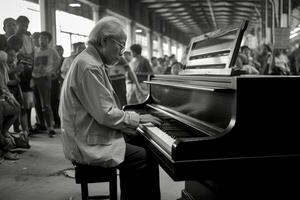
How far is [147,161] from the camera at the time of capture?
110 inches

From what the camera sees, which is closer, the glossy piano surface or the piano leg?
the glossy piano surface

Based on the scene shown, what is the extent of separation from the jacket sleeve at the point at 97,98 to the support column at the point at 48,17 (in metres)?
7.65

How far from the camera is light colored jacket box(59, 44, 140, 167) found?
2.52 metres

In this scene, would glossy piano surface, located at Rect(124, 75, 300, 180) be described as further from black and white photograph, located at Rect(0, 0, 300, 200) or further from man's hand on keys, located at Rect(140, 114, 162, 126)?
man's hand on keys, located at Rect(140, 114, 162, 126)

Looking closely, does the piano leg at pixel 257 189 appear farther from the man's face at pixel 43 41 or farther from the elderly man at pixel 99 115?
the man's face at pixel 43 41

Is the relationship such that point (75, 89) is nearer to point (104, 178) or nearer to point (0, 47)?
point (104, 178)

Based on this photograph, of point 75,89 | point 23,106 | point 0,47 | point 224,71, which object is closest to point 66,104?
point 75,89

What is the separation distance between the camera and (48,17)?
10.0 meters

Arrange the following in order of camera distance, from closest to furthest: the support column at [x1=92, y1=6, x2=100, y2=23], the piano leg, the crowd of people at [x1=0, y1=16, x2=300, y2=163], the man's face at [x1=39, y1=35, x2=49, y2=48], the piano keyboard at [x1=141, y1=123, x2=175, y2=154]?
the piano keyboard at [x1=141, y1=123, x2=175, y2=154] → the piano leg → the crowd of people at [x1=0, y1=16, x2=300, y2=163] → the man's face at [x1=39, y1=35, x2=49, y2=48] → the support column at [x1=92, y1=6, x2=100, y2=23]

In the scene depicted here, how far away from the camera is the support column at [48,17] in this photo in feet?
32.6

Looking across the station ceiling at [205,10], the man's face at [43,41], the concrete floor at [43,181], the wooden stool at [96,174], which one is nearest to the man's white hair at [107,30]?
the wooden stool at [96,174]

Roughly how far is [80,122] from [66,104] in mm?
163

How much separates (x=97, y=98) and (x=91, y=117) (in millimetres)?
174

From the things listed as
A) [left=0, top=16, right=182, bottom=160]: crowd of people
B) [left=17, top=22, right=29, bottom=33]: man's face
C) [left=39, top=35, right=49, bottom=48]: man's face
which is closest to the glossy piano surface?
[left=0, top=16, right=182, bottom=160]: crowd of people
